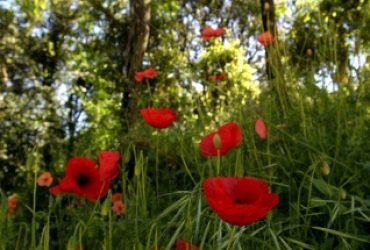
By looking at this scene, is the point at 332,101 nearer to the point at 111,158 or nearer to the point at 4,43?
the point at 111,158

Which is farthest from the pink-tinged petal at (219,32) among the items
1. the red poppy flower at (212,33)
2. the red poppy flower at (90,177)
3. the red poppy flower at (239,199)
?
the red poppy flower at (239,199)

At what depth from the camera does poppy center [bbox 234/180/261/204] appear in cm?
92

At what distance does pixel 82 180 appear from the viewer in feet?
4.66

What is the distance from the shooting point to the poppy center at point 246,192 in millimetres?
921

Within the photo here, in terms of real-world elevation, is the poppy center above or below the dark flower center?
below

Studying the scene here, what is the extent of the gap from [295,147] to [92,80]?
722 cm

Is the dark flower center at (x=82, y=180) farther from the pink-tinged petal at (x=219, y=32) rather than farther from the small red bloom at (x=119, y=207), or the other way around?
the pink-tinged petal at (x=219, y=32)

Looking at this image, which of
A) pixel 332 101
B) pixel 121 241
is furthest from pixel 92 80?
pixel 121 241

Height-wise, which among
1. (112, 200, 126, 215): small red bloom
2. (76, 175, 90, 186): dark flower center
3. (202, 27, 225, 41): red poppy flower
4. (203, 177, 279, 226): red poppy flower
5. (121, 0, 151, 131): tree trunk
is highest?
(121, 0, 151, 131): tree trunk

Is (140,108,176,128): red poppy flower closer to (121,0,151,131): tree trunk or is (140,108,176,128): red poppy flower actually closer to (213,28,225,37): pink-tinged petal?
(213,28,225,37): pink-tinged petal

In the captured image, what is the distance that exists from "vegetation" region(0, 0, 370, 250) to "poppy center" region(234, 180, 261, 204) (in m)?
0.01

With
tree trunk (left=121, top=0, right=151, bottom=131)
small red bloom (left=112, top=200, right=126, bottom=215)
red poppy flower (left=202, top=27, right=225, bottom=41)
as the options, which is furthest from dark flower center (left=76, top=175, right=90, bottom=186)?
tree trunk (left=121, top=0, right=151, bottom=131)

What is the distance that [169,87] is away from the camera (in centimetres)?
980

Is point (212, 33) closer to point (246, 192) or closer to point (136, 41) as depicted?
point (246, 192)
